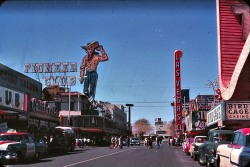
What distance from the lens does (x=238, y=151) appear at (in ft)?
32.1

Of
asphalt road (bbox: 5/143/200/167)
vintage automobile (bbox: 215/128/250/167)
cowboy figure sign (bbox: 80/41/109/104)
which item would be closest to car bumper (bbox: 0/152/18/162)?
asphalt road (bbox: 5/143/200/167)

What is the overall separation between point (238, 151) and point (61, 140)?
24.9 meters

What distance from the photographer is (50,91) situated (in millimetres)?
69062

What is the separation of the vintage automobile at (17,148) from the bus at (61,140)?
1012 cm

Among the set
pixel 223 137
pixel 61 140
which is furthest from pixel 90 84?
pixel 223 137

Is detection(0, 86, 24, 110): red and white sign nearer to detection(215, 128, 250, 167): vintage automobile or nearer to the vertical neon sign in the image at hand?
detection(215, 128, 250, 167): vintage automobile

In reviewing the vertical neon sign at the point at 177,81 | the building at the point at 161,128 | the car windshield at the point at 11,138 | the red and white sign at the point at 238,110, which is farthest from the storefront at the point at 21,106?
the building at the point at 161,128

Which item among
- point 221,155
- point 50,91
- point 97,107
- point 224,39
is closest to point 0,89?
point 224,39

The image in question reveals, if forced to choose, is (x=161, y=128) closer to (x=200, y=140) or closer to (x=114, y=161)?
(x=200, y=140)

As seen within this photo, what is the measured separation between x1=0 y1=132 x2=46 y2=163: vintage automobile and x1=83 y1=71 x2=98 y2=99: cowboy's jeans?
178 ft

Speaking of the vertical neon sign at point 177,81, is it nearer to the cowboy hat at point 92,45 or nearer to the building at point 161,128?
the cowboy hat at point 92,45

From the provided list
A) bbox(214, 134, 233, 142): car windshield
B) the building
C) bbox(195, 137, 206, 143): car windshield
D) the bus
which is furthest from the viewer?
the building

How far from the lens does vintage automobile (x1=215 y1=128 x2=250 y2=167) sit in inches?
359

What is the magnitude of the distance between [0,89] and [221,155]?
21901 millimetres
